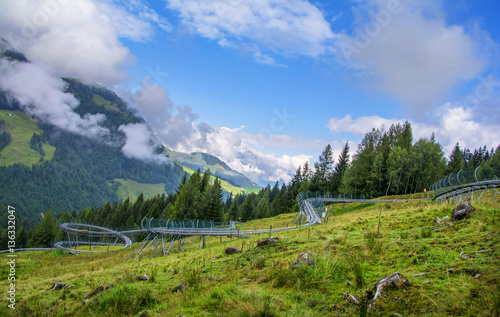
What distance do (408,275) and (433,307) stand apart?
1303 mm

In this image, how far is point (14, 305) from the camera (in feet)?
32.7

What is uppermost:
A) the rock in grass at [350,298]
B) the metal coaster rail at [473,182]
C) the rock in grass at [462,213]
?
the metal coaster rail at [473,182]

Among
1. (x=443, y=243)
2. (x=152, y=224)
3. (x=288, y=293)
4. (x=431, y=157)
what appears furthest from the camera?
(x=431, y=157)

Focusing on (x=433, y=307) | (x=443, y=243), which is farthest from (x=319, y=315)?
(x=443, y=243)

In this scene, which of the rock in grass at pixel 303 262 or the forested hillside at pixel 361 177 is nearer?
the rock in grass at pixel 303 262

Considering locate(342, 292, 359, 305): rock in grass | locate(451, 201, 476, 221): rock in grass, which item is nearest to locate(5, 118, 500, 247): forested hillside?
locate(451, 201, 476, 221): rock in grass

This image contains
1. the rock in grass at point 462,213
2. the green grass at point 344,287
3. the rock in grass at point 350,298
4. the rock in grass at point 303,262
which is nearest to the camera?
the green grass at point 344,287

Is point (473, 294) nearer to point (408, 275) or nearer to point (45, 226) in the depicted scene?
point (408, 275)

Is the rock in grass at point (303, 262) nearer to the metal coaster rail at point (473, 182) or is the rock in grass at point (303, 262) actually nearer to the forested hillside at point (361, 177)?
the metal coaster rail at point (473, 182)

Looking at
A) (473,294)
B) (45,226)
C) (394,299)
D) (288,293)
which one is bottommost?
(45,226)

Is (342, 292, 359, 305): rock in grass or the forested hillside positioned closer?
(342, 292, 359, 305): rock in grass

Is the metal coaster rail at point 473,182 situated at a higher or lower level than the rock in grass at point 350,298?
higher

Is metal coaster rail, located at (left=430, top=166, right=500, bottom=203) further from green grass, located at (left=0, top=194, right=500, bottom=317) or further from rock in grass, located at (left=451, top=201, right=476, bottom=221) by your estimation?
green grass, located at (left=0, top=194, right=500, bottom=317)

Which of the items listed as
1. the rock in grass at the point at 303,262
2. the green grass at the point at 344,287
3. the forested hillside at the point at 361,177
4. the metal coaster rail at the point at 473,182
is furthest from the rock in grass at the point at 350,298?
the forested hillside at the point at 361,177
